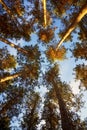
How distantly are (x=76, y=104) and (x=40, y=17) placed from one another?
8.98 meters

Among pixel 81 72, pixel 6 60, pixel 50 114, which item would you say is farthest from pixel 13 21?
pixel 50 114

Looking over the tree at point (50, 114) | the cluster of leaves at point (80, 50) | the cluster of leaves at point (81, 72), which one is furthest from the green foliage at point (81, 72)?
the tree at point (50, 114)

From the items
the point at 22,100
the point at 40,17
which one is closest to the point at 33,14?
the point at 40,17

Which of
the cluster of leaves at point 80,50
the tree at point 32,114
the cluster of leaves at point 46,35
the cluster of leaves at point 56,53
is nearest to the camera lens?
the cluster of leaves at point 80,50

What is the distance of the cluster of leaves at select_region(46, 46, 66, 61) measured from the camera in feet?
60.1

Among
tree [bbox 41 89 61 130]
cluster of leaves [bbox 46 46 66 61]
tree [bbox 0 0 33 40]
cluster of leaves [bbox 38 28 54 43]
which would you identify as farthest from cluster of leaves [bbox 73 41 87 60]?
tree [bbox 41 89 61 130]

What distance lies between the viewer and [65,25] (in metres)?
17.0

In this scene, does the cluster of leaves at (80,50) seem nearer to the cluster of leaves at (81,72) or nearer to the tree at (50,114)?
the cluster of leaves at (81,72)

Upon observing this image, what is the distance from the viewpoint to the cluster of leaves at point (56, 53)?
1833 centimetres

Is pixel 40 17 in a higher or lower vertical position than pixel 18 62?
higher

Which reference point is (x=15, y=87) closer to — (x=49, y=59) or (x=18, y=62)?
(x=18, y=62)

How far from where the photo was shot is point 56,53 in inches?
736

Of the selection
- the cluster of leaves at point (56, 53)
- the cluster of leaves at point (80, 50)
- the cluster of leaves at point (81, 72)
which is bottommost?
the cluster of leaves at point (81, 72)

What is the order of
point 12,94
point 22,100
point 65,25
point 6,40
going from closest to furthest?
point 6,40
point 65,25
point 12,94
point 22,100
